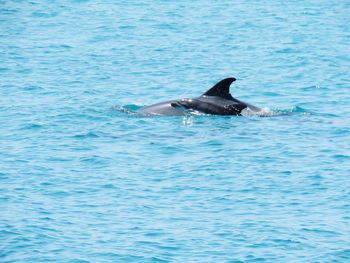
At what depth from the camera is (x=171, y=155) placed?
2398cm

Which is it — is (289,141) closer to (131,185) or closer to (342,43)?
(131,185)

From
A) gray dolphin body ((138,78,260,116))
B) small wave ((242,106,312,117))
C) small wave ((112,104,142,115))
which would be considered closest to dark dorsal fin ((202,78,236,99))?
gray dolphin body ((138,78,260,116))

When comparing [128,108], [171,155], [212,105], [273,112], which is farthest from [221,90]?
[171,155]

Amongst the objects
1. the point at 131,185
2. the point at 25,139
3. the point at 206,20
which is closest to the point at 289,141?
the point at 131,185

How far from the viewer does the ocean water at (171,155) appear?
18.0 meters

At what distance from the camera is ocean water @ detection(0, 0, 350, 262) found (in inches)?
711

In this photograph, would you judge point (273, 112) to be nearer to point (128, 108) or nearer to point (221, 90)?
point (221, 90)

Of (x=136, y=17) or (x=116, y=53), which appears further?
(x=136, y=17)

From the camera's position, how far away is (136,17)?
5803 centimetres

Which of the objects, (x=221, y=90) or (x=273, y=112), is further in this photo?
(x=273, y=112)

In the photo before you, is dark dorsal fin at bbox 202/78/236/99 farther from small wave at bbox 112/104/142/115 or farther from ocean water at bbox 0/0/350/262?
small wave at bbox 112/104/142/115

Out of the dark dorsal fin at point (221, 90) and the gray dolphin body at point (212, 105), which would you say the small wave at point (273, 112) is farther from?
the dark dorsal fin at point (221, 90)

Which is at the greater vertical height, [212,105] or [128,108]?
[212,105]

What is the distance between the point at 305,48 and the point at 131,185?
81.8ft
